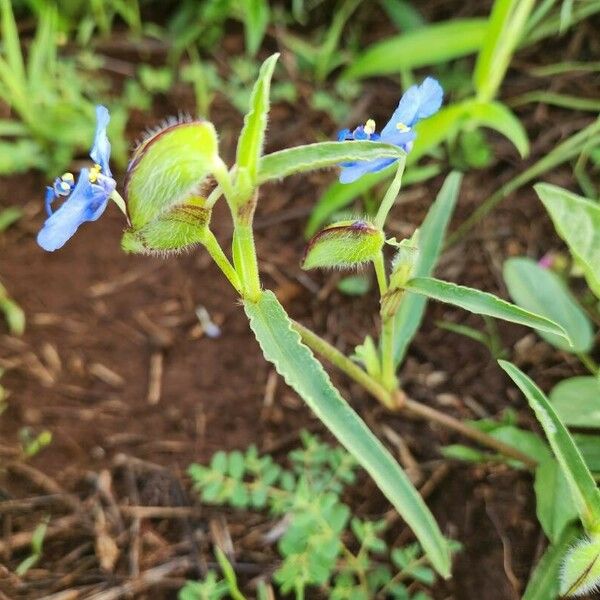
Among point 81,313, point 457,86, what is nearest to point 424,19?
point 457,86

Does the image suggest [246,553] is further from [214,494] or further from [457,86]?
[457,86]

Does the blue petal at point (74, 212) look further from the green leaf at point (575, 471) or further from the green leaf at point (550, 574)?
the green leaf at point (550, 574)

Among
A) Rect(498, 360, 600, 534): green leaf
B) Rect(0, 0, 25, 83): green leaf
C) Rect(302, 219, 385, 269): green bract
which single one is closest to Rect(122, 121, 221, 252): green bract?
Rect(302, 219, 385, 269): green bract

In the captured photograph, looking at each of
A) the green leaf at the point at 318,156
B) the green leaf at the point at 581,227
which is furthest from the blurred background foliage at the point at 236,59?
the green leaf at the point at 318,156

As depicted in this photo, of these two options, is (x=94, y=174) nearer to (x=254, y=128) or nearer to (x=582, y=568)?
(x=254, y=128)

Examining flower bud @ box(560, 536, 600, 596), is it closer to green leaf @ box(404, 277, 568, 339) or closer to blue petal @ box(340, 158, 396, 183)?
green leaf @ box(404, 277, 568, 339)

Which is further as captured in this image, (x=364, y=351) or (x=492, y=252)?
(x=492, y=252)

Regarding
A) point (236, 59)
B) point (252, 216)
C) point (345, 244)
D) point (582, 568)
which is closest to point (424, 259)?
point (345, 244)
